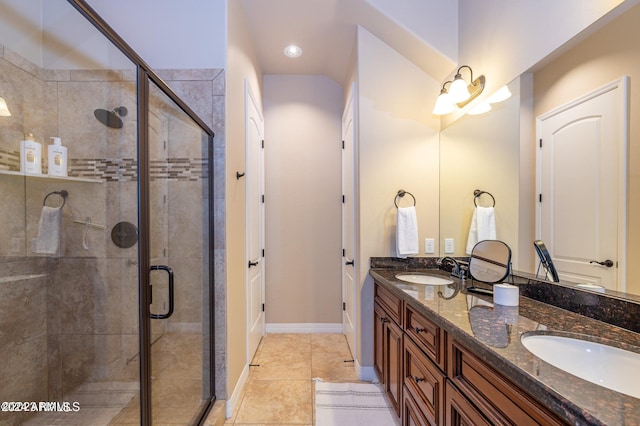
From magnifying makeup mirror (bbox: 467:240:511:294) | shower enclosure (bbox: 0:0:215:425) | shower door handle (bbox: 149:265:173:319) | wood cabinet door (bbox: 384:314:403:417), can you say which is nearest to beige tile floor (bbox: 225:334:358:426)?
shower enclosure (bbox: 0:0:215:425)

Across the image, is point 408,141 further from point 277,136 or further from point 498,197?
point 277,136

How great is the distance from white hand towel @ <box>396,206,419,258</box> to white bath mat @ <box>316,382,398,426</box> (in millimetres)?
1074

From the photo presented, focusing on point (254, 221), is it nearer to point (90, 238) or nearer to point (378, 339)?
point (90, 238)

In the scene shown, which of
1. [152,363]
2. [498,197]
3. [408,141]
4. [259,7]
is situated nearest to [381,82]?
[408,141]

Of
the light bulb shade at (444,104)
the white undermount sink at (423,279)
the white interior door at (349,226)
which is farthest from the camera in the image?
the white interior door at (349,226)

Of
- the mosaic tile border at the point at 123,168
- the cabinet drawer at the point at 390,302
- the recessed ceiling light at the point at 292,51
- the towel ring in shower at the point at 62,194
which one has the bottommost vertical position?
the cabinet drawer at the point at 390,302

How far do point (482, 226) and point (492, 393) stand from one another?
124cm

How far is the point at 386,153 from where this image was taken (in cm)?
224

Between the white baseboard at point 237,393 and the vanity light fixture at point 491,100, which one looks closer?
the vanity light fixture at point 491,100

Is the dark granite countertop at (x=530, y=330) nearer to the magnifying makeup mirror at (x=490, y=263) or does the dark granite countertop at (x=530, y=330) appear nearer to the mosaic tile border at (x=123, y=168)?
Result: the magnifying makeup mirror at (x=490, y=263)

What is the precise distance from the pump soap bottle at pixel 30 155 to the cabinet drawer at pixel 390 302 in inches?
84.7

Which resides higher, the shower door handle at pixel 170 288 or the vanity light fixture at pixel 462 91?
the vanity light fixture at pixel 462 91

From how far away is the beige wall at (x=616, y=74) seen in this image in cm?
92

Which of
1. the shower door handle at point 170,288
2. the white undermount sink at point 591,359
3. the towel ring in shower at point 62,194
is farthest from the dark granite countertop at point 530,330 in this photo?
the towel ring in shower at point 62,194
